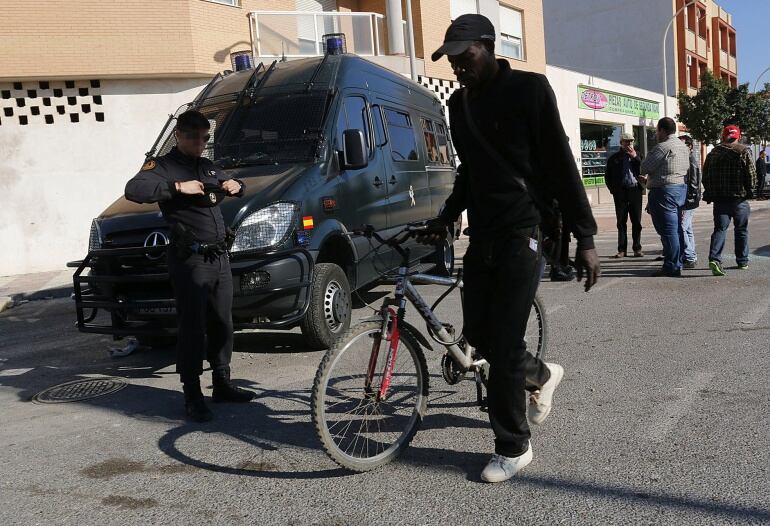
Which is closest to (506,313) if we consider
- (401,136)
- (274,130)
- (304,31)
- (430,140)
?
(274,130)

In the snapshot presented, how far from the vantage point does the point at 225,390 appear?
15.5ft

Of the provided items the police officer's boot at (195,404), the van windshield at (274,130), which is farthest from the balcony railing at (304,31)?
the police officer's boot at (195,404)

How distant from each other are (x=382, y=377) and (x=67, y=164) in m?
13.1

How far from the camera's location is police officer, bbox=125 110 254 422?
4379 millimetres

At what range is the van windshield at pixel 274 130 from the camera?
19.7 feet

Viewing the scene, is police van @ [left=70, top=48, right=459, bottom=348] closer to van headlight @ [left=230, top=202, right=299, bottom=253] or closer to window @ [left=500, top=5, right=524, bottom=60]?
van headlight @ [left=230, top=202, right=299, bottom=253]

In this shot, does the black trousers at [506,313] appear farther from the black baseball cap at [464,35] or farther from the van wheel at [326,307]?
the van wheel at [326,307]

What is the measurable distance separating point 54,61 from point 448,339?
1332 centimetres

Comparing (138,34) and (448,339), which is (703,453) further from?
(138,34)

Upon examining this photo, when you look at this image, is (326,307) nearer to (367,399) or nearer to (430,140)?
(367,399)

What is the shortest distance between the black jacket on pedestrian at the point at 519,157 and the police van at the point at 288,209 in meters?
1.44

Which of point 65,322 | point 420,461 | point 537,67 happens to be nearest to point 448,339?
point 420,461

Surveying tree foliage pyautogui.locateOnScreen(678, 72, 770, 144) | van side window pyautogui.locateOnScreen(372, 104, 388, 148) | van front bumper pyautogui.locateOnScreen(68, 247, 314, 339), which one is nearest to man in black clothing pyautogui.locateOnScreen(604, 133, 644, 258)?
van side window pyautogui.locateOnScreen(372, 104, 388, 148)

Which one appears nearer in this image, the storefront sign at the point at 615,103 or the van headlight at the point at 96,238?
the van headlight at the point at 96,238
